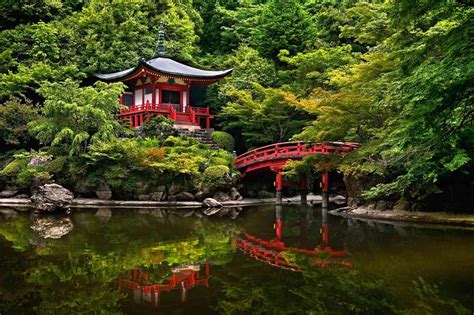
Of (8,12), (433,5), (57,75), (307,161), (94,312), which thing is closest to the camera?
(94,312)

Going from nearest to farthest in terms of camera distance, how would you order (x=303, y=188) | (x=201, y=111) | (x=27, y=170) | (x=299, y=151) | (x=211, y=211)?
(x=211, y=211), (x=27, y=170), (x=299, y=151), (x=303, y=188), (x=201, y=111)

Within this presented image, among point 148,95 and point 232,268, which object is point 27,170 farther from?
point 232,268

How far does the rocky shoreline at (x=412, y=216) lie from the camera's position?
45.1 feet

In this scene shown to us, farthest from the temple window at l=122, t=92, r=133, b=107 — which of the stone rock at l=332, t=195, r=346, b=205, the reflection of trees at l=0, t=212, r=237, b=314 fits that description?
the reflection of trees at l=0, t=212, r=237, b=314

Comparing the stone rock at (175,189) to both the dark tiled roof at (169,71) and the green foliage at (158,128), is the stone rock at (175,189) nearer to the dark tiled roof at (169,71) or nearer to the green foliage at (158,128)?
the green foliage at (158,128)

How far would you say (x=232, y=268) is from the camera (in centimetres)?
791

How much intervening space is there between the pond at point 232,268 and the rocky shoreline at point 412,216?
127 centimetres

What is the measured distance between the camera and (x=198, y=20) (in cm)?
3653

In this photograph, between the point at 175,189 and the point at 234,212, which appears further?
the point at 175,189

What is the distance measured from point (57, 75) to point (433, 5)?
887 inches

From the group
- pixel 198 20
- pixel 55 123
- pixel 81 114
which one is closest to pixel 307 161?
pixel 81 114

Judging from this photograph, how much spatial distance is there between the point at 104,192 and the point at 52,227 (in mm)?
7051

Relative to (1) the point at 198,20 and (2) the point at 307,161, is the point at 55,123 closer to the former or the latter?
(2) the point at 307,161

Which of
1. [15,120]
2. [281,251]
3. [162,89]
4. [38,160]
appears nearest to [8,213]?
[38,160]
